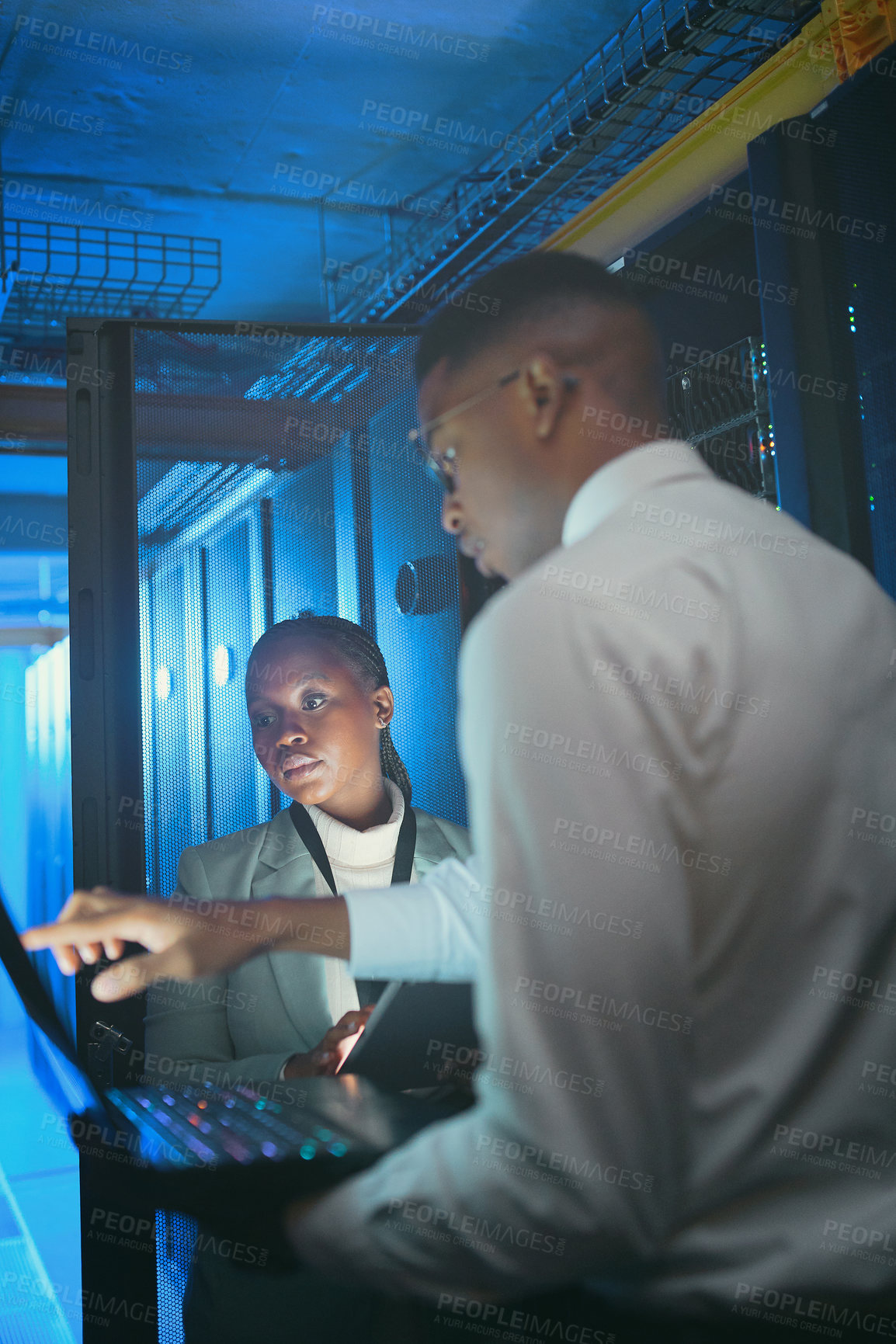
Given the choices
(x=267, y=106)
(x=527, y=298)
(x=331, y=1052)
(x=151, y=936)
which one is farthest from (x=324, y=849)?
(x=267, y=106)

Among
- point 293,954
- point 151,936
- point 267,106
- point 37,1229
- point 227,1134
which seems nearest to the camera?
point 227,1134

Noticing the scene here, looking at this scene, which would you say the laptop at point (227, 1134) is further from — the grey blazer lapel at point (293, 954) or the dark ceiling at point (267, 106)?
the dark ceiling at point (267, 106)

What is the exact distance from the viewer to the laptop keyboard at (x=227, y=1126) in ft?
2.57

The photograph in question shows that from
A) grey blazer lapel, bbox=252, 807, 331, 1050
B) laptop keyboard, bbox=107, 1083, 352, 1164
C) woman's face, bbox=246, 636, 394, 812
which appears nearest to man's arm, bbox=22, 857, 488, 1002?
laptop keyboard, bbox=107, 1083, 352, 1164

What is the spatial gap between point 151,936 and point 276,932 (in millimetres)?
117

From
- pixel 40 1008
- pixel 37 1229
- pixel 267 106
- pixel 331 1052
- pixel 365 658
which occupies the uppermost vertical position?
pixel 267 106

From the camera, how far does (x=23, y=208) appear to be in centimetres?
286

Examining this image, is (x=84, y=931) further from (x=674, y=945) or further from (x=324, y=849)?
(x=324, y=849)

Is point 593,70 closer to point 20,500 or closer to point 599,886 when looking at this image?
point 599,886

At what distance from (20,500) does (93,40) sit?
311cm

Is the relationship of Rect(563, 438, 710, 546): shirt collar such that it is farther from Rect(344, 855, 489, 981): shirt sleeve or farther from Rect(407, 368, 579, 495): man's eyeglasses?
Rect(344, 855, 489, 981): shirt sleeve

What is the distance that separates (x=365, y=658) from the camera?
6.12 ft

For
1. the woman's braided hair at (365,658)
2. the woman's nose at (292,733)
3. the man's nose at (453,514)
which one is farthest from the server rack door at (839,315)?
the woman's nose at (292,733)

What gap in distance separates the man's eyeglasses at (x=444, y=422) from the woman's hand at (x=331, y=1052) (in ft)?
2.84
